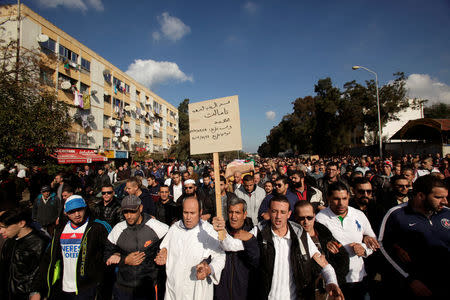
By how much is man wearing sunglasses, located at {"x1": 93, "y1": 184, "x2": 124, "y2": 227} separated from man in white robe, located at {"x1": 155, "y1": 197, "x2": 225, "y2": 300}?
65.1 inches

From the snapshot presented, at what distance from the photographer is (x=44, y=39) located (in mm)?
17578

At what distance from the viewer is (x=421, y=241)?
2307 millimetres

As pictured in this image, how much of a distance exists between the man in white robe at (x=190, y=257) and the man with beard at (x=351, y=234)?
1.48m

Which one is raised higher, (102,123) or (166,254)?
(102,123)

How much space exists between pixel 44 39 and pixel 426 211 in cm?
2457

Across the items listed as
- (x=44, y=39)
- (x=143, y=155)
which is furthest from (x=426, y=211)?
(x=143, y=155)

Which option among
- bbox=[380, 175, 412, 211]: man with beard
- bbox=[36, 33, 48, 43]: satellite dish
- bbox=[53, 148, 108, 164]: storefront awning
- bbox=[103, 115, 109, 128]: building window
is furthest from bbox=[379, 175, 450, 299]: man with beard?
bbox=[103, 115, 109, 128]: building window

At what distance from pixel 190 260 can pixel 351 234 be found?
6.42ft

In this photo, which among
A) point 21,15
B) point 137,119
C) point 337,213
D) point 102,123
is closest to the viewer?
point 337,213

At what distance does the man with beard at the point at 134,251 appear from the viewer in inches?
105

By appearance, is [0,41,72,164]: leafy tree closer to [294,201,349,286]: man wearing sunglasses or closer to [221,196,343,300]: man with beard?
[221,196,343,300]: man with beard

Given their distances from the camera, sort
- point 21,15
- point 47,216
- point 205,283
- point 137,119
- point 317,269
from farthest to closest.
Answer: point 137,119 < point 21,15 < point 47,216 < point 205,283 < point 317,269

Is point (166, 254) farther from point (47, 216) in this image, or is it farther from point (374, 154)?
point (374, 154)

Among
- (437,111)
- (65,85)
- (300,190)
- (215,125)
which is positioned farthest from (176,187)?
(437,111)
